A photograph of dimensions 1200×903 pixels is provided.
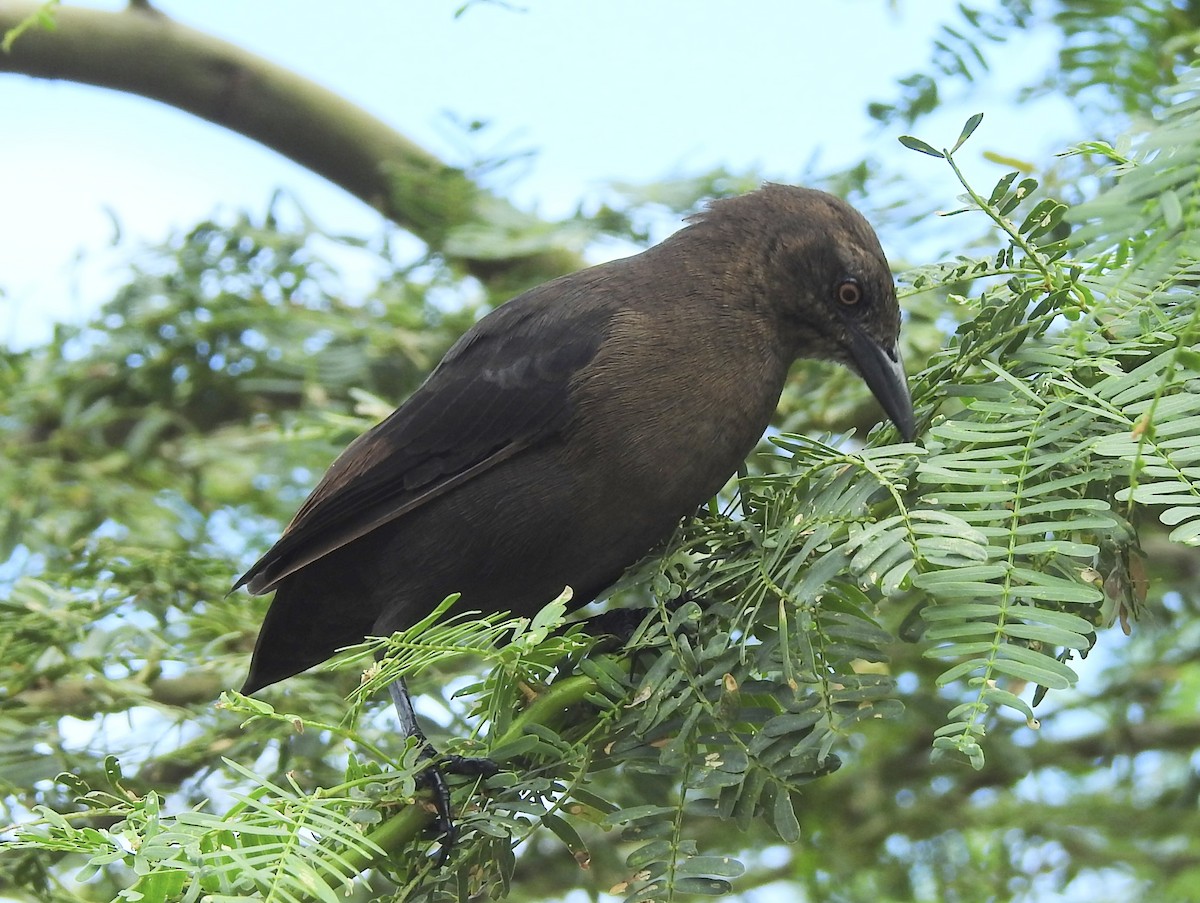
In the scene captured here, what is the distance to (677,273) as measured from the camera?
264 cm

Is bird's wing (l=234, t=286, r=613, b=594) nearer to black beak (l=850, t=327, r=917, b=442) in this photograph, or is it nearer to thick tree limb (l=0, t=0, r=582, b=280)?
black beak (l=850, t=327, r=917, b=442)

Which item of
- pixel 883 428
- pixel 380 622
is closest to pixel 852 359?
pixel 883 428

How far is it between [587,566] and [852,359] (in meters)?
0.66

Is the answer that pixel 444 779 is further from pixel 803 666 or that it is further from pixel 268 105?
pixel 268 105

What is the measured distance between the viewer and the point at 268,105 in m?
3.71

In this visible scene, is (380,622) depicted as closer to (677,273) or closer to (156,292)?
(677,273)

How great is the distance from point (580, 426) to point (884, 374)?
1.81 feet

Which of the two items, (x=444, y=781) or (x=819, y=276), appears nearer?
(x=444, y=781)

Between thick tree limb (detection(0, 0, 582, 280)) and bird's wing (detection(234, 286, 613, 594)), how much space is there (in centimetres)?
101

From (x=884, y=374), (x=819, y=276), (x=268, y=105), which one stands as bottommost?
(x=884, y=374)

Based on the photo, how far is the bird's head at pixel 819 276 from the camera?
2.56 meters

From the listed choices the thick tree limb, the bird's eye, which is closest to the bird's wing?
the bird's eye

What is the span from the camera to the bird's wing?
2.51 meters

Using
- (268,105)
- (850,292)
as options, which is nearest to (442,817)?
(850,292)
